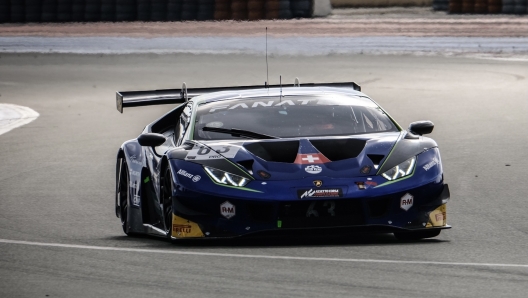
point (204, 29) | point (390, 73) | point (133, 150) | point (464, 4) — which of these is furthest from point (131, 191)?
point (464, 4)

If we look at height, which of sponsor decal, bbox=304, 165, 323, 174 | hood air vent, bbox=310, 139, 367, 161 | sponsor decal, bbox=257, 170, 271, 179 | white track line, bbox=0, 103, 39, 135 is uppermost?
hood air vent, bbox=310, 139, 367, 161

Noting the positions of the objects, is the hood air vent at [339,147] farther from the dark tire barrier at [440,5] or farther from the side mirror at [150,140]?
the dark tire barrier at [440,5]

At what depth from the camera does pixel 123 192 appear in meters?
9.68

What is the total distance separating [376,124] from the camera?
29.7 feet

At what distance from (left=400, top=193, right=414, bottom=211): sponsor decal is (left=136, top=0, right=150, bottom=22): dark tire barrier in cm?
2384

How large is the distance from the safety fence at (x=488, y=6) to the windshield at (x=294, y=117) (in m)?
25.4

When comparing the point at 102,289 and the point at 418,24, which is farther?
the point at 418,24

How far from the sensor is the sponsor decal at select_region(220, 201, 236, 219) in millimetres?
7816

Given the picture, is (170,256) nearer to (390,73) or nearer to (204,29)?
(390,73)

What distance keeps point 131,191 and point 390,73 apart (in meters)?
15.2

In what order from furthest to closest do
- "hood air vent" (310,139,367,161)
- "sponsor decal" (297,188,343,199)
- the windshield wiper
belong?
the windshield wiper, "hood air vent" (310,139,367,161), "sponsor decal" (297,188,343,199)

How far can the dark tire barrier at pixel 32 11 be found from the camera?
31.4 m

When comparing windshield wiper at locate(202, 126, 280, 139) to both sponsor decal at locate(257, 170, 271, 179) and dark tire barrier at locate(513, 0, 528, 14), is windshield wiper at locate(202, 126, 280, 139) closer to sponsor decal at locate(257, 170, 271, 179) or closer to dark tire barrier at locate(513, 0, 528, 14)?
sponsor decal at locate(257, 170, 271, 179)

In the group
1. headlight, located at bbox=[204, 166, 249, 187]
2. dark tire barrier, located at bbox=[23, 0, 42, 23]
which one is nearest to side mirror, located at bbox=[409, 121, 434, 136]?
headlight, located at bbox=[204, 166, 249, 187]
